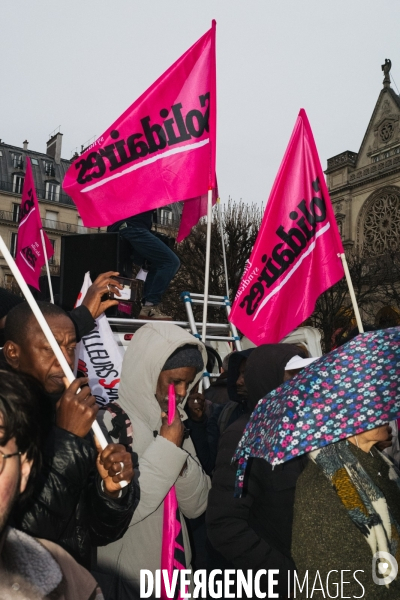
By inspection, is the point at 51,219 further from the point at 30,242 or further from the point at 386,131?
the point at 30,242

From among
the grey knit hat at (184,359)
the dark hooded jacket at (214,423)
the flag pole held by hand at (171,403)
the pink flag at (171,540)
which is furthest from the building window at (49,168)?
the pink flag at (171,540)

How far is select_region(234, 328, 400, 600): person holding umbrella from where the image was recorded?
1.87 m

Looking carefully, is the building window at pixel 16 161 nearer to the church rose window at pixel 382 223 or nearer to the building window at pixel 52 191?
the building window at pixel 52 191

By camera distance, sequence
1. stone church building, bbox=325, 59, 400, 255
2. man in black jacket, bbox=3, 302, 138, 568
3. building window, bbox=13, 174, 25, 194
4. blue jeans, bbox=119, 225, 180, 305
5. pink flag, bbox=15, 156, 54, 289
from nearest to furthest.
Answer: man in black jacket, bbox=3, 302, 138, 568 → blue jeans, bbox=119, 225, 180, 305 → pink flag, bbox=15, 156, 54, 289 → stone church building, bbox=325, 59, 400, 255 → building window, bbox=13, 174, 25, 194

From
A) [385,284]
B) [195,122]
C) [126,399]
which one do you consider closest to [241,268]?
[385,284]

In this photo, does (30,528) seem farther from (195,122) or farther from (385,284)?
(385,284)

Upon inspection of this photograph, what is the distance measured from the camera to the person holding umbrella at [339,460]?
187cm

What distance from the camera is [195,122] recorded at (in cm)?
492

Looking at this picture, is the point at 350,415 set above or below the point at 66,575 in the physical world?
above

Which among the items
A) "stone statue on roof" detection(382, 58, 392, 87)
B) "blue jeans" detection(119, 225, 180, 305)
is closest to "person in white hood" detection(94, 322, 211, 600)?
"blue jeans" detection(119, 225, 180, 305)

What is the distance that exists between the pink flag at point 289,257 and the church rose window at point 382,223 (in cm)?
3247

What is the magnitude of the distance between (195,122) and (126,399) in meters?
2.94

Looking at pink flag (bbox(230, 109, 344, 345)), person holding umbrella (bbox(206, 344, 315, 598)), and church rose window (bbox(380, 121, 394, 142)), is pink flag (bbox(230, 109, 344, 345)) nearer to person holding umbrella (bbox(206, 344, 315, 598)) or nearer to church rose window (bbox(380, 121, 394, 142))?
person holding umbrella (bbox(206, 344, 315, 598))

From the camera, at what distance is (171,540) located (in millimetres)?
2441
